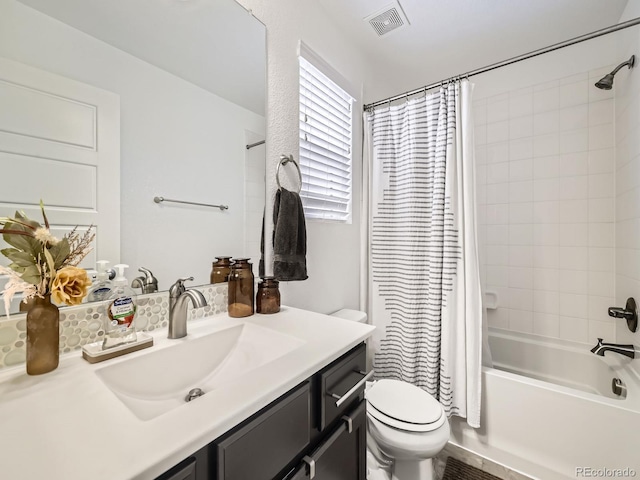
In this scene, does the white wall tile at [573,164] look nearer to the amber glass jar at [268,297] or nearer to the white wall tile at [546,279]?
the white wall tile at [546,279]

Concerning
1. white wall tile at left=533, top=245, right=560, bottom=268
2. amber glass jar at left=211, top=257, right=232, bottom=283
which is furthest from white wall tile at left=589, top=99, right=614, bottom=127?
amber glass jar at left=211, top=257, right=232, bottom=283

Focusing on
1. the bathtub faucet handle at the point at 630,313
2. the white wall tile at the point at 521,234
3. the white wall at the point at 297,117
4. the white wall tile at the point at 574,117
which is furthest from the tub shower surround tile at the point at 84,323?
the white wall tile at the point at 574,117

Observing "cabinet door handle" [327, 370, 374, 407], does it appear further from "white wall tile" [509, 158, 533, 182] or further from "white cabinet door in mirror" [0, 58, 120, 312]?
"white wall tile" [509, 158, 533, 182]

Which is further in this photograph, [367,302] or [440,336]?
[367,302]

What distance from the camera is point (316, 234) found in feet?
5.05

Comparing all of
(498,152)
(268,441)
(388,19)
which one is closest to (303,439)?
(268,441)

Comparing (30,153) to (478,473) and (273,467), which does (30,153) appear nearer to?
(273,467)

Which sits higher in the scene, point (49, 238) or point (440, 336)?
point (49, 238)

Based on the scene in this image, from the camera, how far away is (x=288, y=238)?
1.20m

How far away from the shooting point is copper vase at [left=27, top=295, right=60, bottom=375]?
0.61m

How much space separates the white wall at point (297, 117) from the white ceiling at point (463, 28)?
0.49 feet

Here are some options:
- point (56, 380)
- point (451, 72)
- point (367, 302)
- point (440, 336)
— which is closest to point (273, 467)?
point (56, 380)

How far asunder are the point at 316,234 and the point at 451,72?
6.06 feet

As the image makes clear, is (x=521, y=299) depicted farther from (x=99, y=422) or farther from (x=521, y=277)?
(x=99, y=422)
